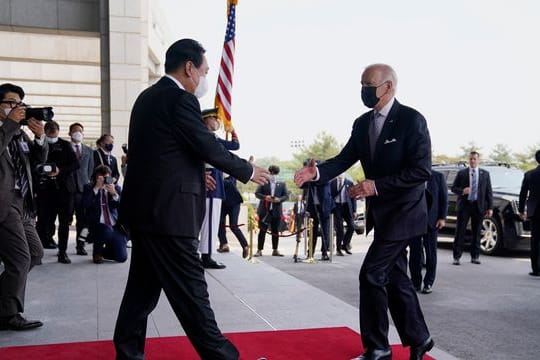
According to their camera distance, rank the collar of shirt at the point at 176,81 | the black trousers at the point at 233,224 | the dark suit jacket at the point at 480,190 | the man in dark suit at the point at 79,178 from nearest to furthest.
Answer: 1. the collar of shirt at the point at 176,81
2. the man in dark suit at the point at 79,178
3. the dark suit jacket at the point at 480,190
4. the black trousers at the point at 233,224

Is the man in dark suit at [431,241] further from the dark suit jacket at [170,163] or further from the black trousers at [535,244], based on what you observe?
the dark suit jacket at [170,163]

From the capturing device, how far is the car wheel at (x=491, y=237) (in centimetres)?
1147

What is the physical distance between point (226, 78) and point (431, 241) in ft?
12.3

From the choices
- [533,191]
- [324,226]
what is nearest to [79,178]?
[324,226]

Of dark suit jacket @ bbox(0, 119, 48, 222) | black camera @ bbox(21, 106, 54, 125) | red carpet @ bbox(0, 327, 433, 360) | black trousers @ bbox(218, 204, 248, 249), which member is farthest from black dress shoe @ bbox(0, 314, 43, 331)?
black trousers @ bbox(218, 204, 248, 249)

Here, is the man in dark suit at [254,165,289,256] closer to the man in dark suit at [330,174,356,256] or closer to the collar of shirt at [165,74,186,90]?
the man in dark suit at [330,174,356,256]

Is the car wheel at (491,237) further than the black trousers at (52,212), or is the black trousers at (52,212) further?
the car wheel at (491,237)

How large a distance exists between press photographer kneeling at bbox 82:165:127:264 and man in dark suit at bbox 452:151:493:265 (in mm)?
6044

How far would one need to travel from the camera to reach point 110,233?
28.0 ft

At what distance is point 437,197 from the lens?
299 inches

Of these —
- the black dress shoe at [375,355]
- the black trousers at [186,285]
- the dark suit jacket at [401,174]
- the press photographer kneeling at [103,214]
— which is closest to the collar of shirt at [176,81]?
the black trousers at [186,285]

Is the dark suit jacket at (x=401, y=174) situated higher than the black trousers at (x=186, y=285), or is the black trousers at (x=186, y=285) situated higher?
the dark suit jacket at (x=401, y=174)

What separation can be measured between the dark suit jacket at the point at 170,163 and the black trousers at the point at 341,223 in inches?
350

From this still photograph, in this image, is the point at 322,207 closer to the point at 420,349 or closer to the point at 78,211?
the point at 78,211
